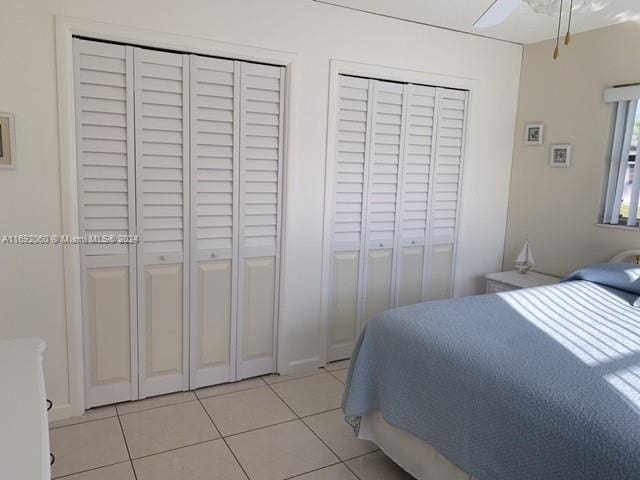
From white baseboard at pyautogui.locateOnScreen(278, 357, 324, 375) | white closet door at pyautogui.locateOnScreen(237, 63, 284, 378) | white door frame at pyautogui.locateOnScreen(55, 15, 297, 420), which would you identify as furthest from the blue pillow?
white door frame at pyautogui.locateOnScreen(55, 15, 297, 420)

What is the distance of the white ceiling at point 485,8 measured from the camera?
285 centimetres

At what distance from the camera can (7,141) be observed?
7.45 feet

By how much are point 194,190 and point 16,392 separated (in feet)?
5.73

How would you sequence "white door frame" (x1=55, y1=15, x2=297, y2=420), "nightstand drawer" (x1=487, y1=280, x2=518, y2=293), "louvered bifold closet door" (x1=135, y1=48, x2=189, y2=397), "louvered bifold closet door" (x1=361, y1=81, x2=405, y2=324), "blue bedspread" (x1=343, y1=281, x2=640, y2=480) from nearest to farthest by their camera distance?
"blue bedspread" (x1=343, y1=281, x2=640, y2=480) < "white door frame" (x1=55, y1=15, x2=297, y2=420) < "louvered bifold closet door" (x1=135, y1=48, x2=189, y2=397) < "louvered bifold closet door" (x1=361, y1=81, x2=405, y2=324) < "nightstand drawer" (x1=487, y1=280, x2=518, y2=293)

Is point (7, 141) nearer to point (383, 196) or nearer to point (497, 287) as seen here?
point (383, 196)

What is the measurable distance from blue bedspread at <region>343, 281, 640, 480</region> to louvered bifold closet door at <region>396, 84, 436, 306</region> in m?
1.07

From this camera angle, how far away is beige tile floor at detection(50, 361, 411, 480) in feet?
7.34

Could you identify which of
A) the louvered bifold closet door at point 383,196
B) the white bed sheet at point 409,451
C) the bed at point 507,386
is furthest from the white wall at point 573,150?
the white bed sheet at point 409,451

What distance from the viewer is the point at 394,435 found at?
7.02ft

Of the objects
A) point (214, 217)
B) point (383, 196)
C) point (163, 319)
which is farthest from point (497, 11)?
point (163, 319)

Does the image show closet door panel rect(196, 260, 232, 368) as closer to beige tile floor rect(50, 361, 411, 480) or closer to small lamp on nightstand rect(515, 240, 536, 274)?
beige tile floor rect(50, 361, 411, 480)

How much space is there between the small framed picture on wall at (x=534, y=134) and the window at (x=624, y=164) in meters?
0.51

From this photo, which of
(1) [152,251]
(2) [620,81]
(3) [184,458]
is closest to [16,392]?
(3) [184,458]

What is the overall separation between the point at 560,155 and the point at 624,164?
43 cm
